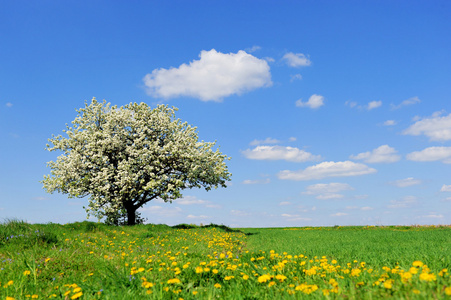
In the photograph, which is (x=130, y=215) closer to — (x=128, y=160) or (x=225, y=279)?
(x=128, y=160)

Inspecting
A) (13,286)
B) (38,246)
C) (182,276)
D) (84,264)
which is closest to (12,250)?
(38,246)

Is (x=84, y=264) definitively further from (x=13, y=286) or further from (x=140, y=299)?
(x=140, y=299)

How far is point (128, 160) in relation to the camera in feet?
94.0

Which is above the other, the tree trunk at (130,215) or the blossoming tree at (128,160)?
the blossoming tree at (128,160)

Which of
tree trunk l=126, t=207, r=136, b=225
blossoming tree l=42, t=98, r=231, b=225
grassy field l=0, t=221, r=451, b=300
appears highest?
blossoming tree l=42, t=98, r=231, b=225

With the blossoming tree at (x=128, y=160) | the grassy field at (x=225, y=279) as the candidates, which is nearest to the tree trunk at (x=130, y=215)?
the blossoming tree at (x=128, y=160)

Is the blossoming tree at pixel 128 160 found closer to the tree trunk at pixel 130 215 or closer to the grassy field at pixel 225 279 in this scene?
the tree trunk at pixel 130 215

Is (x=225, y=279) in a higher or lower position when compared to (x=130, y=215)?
lower

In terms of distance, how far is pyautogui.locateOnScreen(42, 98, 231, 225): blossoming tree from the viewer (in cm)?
2805

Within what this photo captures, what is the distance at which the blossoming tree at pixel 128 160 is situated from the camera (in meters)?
28.0

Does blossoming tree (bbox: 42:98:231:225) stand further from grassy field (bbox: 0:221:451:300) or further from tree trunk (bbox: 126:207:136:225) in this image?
grassy field (bbox: 0:221:451:300)

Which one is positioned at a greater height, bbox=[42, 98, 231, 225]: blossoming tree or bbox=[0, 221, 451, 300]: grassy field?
bbox=[42, 98, 231, 225]: blossoming tree

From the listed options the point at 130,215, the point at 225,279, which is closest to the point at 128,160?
the point at 130,215

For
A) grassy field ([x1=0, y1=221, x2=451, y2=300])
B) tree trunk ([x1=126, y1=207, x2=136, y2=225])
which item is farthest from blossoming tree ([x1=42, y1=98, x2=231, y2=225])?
grassy field ([x1=0, y1=221, x2=451, y2=300])
